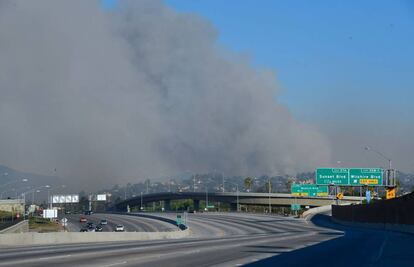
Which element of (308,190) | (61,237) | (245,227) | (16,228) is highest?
(308,190)

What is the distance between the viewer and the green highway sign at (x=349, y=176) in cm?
9506

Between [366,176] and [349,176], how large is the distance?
2.34 meters

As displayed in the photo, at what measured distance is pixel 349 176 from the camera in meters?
95.9

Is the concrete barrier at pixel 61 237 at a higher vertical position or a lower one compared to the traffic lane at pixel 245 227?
higher

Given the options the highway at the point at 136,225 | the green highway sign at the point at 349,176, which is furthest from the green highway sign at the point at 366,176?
the highway at the point at 136,225

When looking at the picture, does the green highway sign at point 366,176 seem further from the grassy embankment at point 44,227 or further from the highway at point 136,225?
the grassy embankment at point 44,227

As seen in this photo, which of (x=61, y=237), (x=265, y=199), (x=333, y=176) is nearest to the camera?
(x=61, y=237)

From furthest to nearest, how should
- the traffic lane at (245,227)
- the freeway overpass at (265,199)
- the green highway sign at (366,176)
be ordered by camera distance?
the freeway overpass at (265,199), the green highway sign at (366,176), the traffic lane at (245,227)

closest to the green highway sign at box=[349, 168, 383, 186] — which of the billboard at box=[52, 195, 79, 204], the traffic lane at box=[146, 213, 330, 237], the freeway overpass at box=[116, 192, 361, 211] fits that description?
the traffic lane at box=[146, 213, 330, 237]

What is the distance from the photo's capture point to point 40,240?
5075 cm

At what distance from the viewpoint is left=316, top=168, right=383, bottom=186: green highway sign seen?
95062 mm

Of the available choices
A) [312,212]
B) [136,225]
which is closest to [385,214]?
[136,225]

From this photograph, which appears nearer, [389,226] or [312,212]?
[389,226]

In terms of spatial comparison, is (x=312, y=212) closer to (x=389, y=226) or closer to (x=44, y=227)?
(x=44, y=227)
